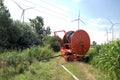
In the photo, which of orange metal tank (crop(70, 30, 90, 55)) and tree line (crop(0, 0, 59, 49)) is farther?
tree line (crop(0, 0, 59, 49))

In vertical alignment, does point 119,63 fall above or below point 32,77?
above

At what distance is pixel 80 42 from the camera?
21578 millimetres

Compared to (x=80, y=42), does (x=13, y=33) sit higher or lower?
higher

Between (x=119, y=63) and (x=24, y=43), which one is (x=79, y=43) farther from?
(x=24, y=43)

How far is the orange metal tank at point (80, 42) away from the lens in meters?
21.1

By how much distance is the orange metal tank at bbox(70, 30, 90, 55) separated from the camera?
2114 cm

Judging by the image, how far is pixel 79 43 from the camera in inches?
844

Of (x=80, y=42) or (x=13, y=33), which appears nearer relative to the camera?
(x=80, y=42)

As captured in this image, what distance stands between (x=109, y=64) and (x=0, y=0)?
2720 cm

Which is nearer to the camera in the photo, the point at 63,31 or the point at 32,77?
the point at 32,77

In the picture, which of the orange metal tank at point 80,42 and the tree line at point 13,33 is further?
the tree line at point 13,33

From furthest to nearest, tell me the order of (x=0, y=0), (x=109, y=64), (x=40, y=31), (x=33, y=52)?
(x=40, y=31), (x=0, y=0), (x=33, y=52), (x=109, y=64)

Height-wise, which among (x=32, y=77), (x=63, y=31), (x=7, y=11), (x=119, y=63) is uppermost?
(x=7, y=11)

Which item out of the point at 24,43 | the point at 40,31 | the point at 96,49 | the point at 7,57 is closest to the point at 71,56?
the point at 96,49
